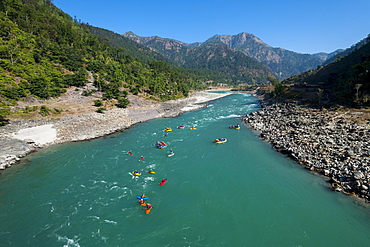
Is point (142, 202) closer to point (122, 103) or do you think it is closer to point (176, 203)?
point (176, 203)

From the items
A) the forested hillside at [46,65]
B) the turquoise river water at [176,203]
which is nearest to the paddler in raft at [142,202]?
the turquoise river water at [176,203]

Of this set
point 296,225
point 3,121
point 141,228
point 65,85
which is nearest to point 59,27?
point 65,85

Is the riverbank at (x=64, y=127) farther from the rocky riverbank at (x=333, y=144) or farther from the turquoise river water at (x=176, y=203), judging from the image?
the rocky riverbank at (x=333, y=144)

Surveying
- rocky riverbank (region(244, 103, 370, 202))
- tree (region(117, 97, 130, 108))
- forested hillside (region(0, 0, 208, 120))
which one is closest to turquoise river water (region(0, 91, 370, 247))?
rocky riverbank (region(244, 103, 370, 202))

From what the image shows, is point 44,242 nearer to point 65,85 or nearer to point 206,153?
point 206,153

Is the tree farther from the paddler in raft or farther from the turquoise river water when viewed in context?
the paddler in raft

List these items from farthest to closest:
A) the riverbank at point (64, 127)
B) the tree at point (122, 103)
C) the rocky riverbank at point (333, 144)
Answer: the tree at point (122, 103) < the riverbank at point (64, 127) < the rocky riverbank at point (333, 144)
